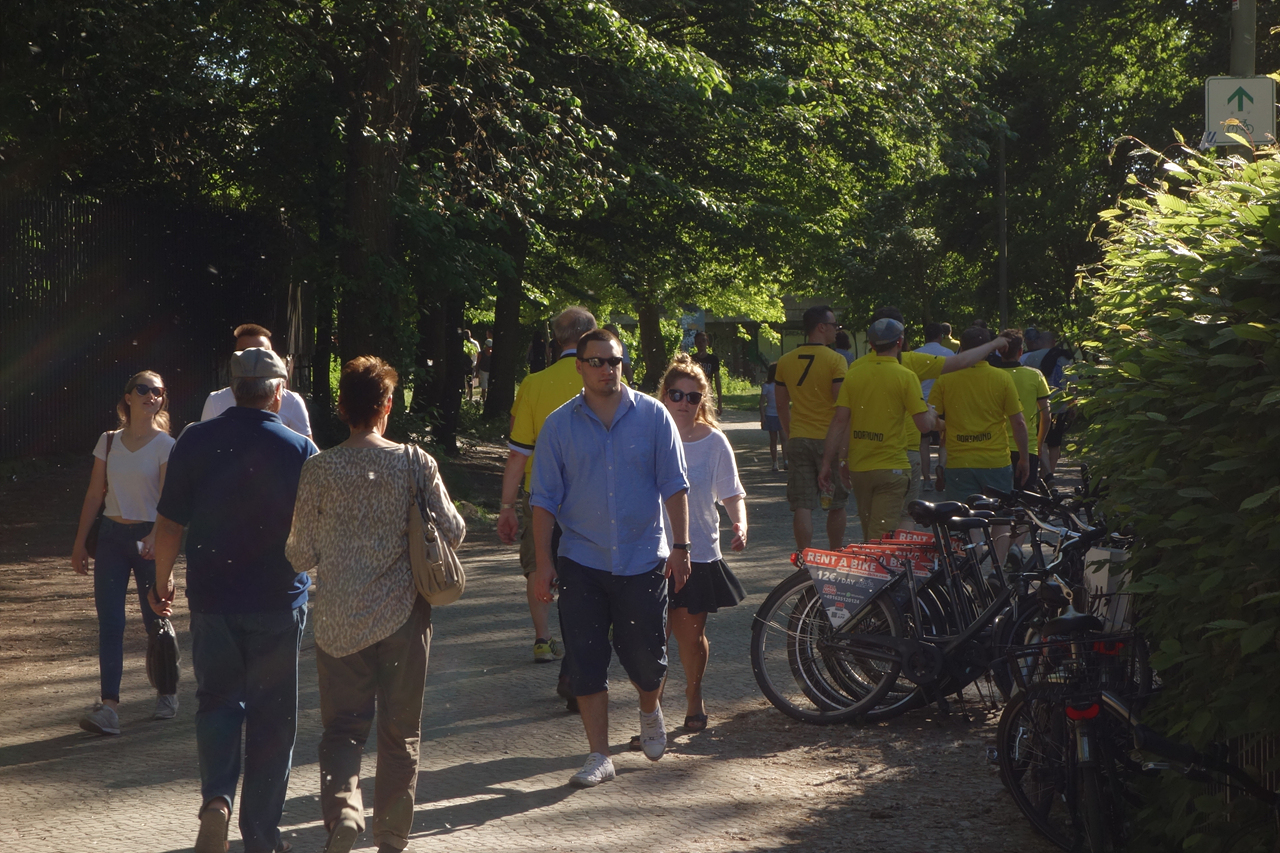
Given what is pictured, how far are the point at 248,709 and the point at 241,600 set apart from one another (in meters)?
0.38

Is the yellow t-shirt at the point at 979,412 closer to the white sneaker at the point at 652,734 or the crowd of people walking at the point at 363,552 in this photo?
the crowd of people walking at the point at 363,552

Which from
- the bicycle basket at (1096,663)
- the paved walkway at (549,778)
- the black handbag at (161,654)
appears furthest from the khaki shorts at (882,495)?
the black handbag at (161,654)

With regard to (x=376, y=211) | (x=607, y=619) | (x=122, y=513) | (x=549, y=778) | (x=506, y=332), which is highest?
(x=376, y=211)

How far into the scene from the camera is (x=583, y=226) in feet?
68.6

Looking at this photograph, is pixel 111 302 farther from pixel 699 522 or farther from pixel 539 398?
pixel 699 522

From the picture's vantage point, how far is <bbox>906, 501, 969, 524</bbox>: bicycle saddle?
19.1ft

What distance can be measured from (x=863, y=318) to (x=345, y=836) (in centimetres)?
4315

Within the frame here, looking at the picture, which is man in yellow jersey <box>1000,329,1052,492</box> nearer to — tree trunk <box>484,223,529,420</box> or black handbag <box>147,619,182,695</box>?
black handbag <box>147,619,182,695</box>

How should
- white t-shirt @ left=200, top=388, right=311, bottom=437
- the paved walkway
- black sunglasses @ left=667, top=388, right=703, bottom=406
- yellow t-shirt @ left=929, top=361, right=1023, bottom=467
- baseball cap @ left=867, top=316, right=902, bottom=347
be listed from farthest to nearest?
yellow t-shirt @ left=929, top=361, right=1023, bottom=467 → baseball cap @ left=867, top=316, right=902, bottom=347 → white t-shirt @ left=200, top=388, right=311, bottom=437 → black sunglasses @ left=667, top=388, right=703, bottom=406 → the paved walkway

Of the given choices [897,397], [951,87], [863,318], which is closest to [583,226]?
[951,87]

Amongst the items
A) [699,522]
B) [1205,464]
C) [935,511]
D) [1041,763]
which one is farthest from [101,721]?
[1205,464]

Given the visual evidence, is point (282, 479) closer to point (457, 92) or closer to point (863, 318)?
point (457, 92)

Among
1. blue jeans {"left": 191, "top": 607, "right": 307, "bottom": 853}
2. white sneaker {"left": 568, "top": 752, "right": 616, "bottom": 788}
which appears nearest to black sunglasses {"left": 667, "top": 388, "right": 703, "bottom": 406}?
white sneaker {"left": 568, "top": 752, "right": 616, "bottom": 788}

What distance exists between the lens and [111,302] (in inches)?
666
